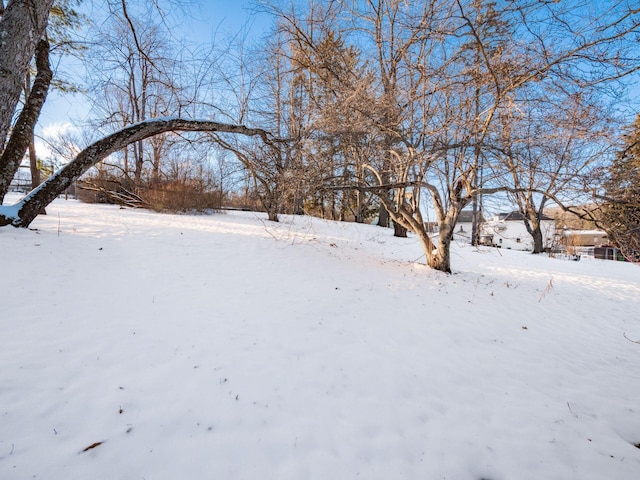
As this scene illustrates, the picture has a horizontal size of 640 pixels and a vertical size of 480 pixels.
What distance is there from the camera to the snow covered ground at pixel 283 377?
5.34 feet

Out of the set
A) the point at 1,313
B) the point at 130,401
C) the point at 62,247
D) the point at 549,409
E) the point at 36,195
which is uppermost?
the point at 36,195

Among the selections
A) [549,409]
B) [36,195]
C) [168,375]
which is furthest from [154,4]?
[549,409]

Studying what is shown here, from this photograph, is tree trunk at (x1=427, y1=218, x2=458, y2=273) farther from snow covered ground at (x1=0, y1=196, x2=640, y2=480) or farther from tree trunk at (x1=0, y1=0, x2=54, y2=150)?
tree trunk at (x1=0, y1=0, x2=54, y2=150)

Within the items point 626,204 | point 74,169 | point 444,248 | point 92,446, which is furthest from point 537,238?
point 74,169

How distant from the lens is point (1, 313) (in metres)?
2.69

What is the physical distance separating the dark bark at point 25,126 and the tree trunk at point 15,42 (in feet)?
6.83

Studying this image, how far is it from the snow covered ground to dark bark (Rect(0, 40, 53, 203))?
1.22m

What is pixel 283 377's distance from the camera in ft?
7.84

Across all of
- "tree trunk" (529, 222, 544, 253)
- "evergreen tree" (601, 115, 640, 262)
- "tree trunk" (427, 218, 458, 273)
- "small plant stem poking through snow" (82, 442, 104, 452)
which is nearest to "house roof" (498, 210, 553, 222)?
"tree trunk" (529, 222, 544, 253)

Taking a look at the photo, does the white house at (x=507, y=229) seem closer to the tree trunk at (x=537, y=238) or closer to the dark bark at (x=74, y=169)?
the tree trunk at (x=537, y=238)

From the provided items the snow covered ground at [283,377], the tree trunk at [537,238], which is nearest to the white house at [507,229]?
the tree trunk at [537,238]

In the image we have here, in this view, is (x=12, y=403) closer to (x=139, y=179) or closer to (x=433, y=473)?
(x=433, y=473)

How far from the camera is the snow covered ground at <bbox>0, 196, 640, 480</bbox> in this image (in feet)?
5.34

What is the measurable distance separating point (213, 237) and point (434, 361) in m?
6.06
